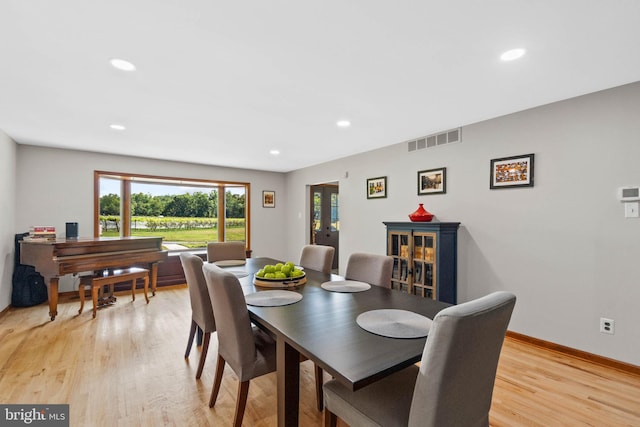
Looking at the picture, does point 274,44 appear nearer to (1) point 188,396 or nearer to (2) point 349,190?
(1) point 188,396

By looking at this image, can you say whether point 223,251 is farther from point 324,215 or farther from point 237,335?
point 324,215

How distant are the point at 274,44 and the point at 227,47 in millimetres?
294

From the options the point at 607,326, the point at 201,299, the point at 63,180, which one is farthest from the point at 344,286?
the point at 63,180

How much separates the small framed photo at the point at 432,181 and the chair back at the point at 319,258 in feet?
5.19

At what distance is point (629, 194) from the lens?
2.27 m

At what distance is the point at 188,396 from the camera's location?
6.49 ft

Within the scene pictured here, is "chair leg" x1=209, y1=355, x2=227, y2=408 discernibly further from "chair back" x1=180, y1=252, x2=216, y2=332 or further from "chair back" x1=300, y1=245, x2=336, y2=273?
"chair back" x1=300, y1=245, x2=336, y2=273

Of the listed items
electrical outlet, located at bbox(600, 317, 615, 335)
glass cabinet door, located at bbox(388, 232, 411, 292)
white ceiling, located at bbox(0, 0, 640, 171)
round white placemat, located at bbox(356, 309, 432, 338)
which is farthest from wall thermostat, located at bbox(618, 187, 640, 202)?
round white placemat, located at bbox(356, 309, 432, 338)

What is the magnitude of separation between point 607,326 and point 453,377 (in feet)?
8.00

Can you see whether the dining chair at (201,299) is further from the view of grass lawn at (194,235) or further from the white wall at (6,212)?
the view of grass lawn at (194,235)

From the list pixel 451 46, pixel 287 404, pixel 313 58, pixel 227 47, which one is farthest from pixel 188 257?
pixel 451 46

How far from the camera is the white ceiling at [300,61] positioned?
1.48m

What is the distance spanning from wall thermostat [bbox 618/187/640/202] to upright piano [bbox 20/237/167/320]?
16.9ft

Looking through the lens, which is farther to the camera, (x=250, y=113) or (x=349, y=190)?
(x=349, y=190)
